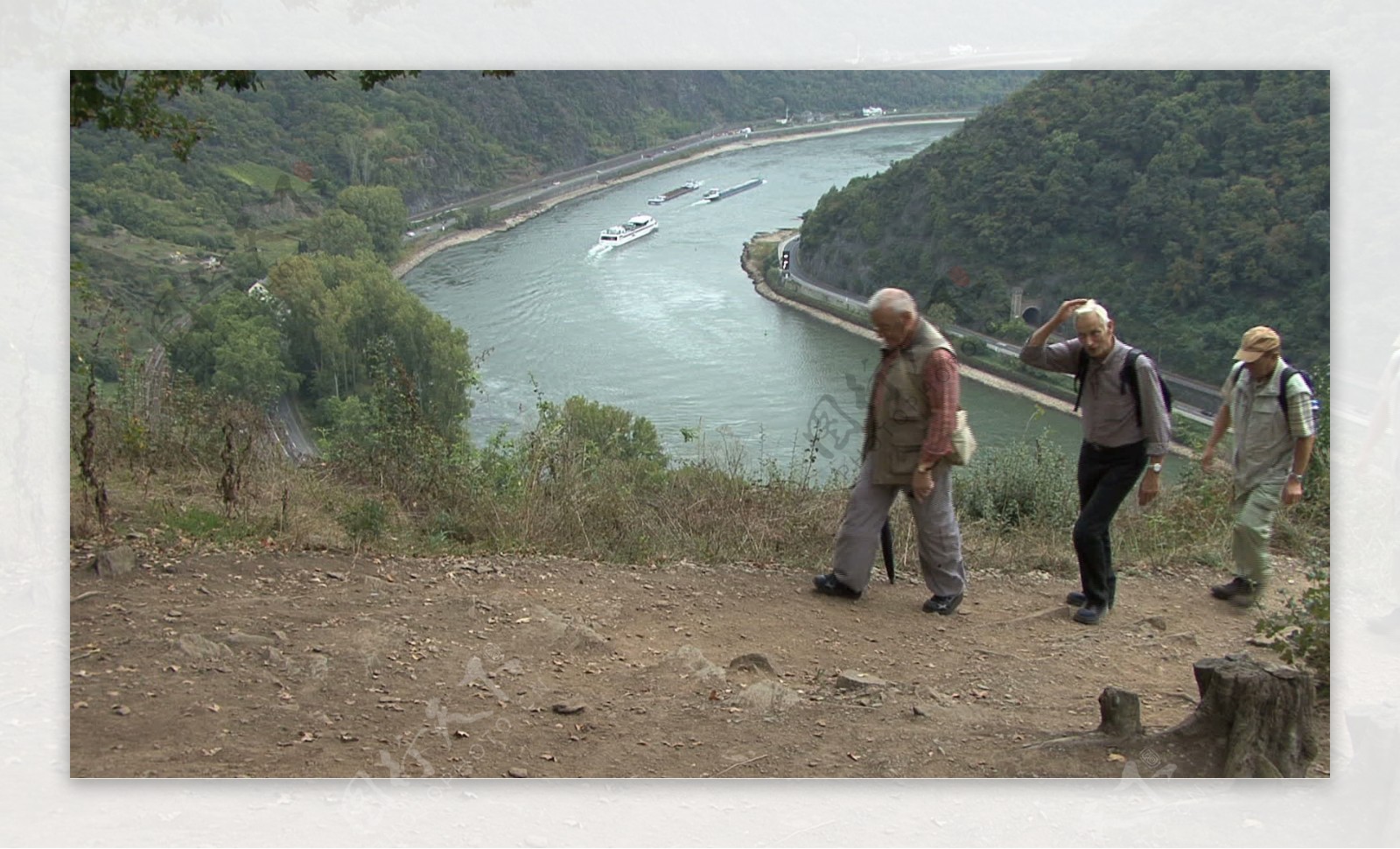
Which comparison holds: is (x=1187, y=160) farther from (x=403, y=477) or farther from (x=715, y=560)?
(x=403, y=477)

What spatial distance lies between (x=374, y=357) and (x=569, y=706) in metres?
3.09

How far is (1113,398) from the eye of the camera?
4.24 metres

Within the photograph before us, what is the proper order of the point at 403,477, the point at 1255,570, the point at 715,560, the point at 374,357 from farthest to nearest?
1. the point at 374,357
2. the point at 403,477
3. the point at 715,560
4. the point at 1255,570

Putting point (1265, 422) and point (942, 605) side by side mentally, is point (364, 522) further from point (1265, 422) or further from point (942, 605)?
point (1265, 422)

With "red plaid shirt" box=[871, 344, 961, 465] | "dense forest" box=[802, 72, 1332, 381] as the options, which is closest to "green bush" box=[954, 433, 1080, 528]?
"dense forest" box=[802, 72, 1332, 381]

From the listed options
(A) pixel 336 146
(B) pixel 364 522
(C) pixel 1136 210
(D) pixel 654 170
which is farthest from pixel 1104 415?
(D) pixel 654 170

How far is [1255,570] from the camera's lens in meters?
4.74

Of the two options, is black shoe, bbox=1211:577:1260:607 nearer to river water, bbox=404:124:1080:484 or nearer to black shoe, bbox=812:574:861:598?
black shoe, bbox=812:574:861:598

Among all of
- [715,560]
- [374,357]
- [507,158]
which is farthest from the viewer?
[507,158]

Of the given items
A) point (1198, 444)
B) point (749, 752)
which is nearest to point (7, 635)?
point (749, 752)

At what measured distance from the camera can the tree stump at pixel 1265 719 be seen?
326 centimetres

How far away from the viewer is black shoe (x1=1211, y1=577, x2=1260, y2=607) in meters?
4.84

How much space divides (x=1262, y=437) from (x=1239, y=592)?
0.79 metres

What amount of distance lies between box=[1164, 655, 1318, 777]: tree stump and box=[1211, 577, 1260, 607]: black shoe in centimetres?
159
